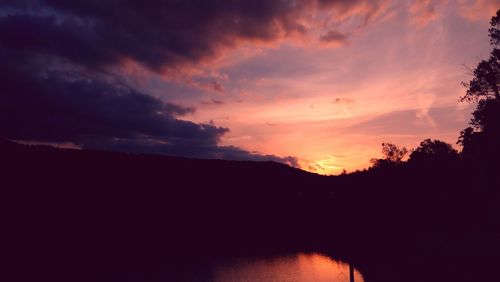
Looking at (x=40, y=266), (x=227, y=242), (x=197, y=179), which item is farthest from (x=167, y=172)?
(x=40, y=266)

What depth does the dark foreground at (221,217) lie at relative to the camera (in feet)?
137

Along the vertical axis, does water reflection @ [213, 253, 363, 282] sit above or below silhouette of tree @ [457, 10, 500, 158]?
below

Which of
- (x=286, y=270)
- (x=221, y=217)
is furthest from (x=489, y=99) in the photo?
(x=221, y=217)

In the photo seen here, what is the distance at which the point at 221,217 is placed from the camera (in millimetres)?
117938

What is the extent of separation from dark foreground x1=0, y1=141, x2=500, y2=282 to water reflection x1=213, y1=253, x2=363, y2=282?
3236 mm

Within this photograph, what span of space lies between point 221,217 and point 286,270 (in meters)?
69.2

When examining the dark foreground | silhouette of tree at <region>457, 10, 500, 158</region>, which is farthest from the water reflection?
silhouette of tree at <region>457, 10, 500, 158</region>

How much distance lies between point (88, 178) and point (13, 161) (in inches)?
813

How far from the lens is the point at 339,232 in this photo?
300ft

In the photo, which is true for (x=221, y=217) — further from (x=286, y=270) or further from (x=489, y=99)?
(x=489, y=99)

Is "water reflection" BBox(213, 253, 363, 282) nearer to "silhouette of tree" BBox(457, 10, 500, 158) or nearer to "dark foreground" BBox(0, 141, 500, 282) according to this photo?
"dark foreground" BBox(0, 141, 500, 282)

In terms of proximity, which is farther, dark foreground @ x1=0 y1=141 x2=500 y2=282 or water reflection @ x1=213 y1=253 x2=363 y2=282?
water reflection @ x1=213 y1=253 x2=363 y2=282

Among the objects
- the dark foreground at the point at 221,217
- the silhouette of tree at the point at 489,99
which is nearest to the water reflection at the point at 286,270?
the dark foreground at the point at 221,217

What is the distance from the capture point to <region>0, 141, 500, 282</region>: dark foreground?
41.7 metres
